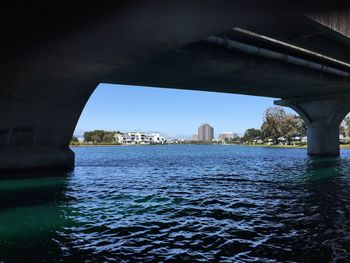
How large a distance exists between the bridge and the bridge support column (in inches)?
480

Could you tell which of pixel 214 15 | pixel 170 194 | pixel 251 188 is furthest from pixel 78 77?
pixel 251 188

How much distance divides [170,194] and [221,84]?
2425 cm

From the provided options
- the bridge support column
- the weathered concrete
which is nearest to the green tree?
the bridge support column

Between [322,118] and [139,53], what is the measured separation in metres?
49.2

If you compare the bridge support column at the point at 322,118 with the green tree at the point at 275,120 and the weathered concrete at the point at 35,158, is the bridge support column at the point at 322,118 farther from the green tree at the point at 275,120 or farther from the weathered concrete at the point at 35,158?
the green tree at the point at 275,120

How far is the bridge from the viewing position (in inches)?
615

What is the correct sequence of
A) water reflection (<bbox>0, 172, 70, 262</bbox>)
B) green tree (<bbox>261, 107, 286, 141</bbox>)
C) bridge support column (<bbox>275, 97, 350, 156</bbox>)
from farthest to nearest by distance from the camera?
green tree (<bbox>261, 107, 286, 141</bbox>)
bridge support column (<bbox>275, 97, 350, 156</bbox>)
water reflection (<bbox>0, 172, 70, 262</bbox>)

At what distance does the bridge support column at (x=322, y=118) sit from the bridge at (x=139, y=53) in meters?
12.2

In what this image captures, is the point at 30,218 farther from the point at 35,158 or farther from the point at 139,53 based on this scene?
the point at 35,158

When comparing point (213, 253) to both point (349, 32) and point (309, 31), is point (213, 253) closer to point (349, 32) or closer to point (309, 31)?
point (349, 32)

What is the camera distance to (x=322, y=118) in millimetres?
59250

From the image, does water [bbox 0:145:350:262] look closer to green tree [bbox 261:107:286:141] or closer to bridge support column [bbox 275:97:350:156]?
bridge support column [bbox 275:97:350:156]

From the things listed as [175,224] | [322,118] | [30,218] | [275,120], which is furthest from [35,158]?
[275,120]

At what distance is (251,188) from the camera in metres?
22.0
